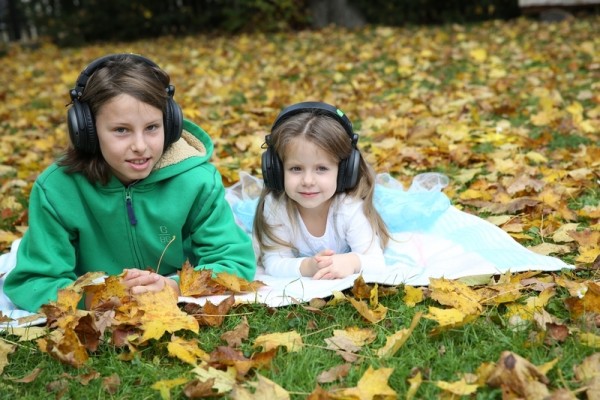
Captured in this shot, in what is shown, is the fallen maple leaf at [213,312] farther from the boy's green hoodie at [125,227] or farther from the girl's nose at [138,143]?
the girl's nose at [138,143]

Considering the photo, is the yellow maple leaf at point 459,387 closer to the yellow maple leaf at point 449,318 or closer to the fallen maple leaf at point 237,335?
the yellow maple leaf at point 449,318

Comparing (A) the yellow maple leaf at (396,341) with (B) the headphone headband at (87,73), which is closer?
(A) the yellow maple leaf at (396,341)

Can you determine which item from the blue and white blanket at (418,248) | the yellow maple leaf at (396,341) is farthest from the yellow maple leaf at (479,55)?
the yellow maple leaf at (396,341)

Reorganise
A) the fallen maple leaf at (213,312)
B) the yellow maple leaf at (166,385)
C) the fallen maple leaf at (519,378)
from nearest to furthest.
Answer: the fallen maple leaf at (519,378), the yellow maple leaf at (166,385), the fallen maple leaf at (213,312)

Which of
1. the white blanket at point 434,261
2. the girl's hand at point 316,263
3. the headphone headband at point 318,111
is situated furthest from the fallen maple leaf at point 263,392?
the headphone headband at point 318,111

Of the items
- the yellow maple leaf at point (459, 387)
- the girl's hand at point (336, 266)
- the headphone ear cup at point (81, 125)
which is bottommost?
the girl's hand at point (336, 266)

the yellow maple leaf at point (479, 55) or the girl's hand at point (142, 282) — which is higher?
the girl's hand at point (142, 282)

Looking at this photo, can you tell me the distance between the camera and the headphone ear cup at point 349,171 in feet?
10.2

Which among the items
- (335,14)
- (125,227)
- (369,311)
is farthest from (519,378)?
(335,14)

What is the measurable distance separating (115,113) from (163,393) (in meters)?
1.16

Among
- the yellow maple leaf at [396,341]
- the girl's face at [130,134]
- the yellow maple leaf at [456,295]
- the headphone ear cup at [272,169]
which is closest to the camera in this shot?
the yellow maple leaf at [396,341]

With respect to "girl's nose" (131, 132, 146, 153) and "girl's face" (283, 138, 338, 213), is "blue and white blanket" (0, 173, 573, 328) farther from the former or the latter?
"girl's nose" (131, 132, 146, 153)

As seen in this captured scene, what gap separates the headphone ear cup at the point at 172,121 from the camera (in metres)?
2.78

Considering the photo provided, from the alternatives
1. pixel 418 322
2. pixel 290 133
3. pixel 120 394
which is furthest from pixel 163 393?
pixel 290 133
